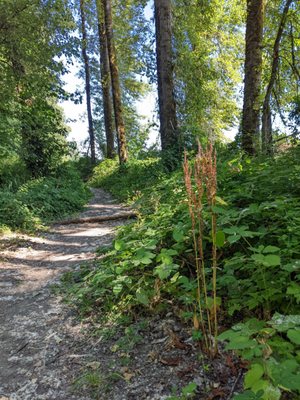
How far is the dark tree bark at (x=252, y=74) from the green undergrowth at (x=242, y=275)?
2.05 m

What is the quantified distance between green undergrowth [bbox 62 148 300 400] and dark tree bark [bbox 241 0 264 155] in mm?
2048

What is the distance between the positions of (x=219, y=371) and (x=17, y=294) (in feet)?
10.0

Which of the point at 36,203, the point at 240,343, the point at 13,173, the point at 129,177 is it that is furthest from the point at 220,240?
the point at 13,173

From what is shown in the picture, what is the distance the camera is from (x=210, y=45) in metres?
17.2

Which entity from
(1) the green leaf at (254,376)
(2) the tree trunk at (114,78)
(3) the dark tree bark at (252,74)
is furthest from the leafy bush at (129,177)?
(1) the green leaf at (254,376)

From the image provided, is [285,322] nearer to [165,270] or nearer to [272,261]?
[272,261]

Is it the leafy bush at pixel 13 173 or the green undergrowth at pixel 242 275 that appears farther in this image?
the leafy bush at pixel 13 173

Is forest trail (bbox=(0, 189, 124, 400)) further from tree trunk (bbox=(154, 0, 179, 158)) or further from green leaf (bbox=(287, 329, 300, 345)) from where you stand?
tree trunk (bbox=(154, 0, 179, 158))

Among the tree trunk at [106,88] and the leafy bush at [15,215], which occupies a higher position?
the tree trunk at [106,88]

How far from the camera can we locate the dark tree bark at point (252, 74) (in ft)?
22.7

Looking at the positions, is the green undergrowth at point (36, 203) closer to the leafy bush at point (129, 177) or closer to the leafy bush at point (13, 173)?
the leafy bush at point (13, 173)

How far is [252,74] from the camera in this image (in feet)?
23.2

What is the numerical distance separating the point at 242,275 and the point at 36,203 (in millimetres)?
7463

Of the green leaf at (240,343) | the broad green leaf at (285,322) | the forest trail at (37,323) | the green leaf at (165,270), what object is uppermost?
the green leaf at (165,270)
